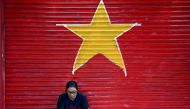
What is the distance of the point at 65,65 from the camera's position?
18.3 feet

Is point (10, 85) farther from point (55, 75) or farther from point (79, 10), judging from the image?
point (79, 10)

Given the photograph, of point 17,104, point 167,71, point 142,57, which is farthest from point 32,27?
point 167,71

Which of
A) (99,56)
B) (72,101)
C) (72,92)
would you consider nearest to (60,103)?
(72,101)

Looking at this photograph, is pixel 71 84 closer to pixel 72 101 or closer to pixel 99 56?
pixel 72 101

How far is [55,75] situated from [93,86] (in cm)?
59

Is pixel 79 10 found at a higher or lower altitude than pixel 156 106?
higher

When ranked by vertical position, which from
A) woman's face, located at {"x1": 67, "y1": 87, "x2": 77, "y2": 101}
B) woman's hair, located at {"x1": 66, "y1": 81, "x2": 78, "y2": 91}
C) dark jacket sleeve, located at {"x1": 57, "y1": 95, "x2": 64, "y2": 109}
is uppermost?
woman's hair, located at {"x1": 66, "y1": 81, "x2": 78, "y2": 91}

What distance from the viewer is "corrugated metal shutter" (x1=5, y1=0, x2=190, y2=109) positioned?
5539 mm

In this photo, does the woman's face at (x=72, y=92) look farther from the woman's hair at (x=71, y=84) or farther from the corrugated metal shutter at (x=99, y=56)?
the corrugated metal shutter at (x=99, y=56)

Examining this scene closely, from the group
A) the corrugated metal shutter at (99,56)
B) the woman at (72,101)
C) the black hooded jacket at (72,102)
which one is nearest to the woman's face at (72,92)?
the woman at (72,101)

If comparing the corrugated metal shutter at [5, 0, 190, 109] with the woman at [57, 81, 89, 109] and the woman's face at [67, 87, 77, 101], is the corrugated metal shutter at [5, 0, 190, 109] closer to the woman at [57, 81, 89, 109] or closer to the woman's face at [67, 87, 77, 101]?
the woman at [57, 81, 89, 109]

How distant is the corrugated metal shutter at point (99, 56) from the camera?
5539 millimetres

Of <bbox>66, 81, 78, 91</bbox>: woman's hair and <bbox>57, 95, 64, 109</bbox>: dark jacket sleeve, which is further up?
<bbox>66, 81, 78, 91</bbox>: woman's hair

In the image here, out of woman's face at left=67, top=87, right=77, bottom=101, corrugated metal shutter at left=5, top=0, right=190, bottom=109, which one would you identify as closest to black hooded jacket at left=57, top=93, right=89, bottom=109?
woman's face at left=67, top=87, right=77, bottom=101
